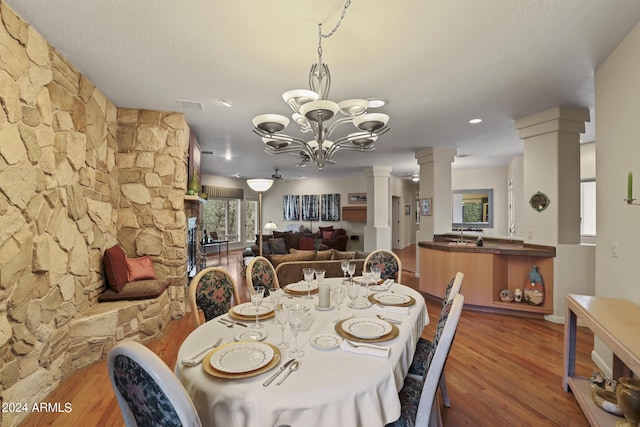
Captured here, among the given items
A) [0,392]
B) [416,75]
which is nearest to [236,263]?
[0,392]

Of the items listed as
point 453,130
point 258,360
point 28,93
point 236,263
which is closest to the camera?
point 258,360

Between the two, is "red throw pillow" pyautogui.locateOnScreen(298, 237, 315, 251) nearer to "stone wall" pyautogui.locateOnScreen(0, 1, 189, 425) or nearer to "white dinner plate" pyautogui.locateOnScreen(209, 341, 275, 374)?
"stone wall" pyautogui.locateOnScreen(0, 1, 189, 425)

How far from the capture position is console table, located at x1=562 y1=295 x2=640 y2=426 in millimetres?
1398

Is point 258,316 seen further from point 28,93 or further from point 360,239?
point 360,239

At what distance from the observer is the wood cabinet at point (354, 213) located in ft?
30.0

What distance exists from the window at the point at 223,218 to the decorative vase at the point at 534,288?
8336mm

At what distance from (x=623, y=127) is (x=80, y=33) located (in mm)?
3984

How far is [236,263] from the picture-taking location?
7625mm

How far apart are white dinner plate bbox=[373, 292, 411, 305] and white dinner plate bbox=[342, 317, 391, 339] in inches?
14.1

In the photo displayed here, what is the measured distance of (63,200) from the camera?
7.84 ft

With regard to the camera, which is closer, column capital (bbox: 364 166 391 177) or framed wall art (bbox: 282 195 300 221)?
column capital (bbox: 364 166 391 177)

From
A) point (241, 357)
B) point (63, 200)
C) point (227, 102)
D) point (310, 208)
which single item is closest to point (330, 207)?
point (310, 208)

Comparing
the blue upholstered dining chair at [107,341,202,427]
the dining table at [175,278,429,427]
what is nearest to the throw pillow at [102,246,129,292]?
the dining table at [175,278,429,427]

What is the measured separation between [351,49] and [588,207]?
5.88 m
